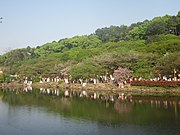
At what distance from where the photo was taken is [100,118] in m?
20.7

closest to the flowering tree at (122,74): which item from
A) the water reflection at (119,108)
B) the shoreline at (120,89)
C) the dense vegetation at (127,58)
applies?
the dense vegetation at (127,58)

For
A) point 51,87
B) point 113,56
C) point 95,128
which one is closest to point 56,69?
point 51,87

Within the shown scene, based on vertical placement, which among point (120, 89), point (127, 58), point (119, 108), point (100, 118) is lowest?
point (100, 118)

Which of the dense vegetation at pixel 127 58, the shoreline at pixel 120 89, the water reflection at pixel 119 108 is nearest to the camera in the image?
the water reflection at pixel 119 108

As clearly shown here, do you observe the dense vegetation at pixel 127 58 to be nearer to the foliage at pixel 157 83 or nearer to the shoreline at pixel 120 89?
the shoreline at pixel 120 89

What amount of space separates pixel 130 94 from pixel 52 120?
44.9 feet

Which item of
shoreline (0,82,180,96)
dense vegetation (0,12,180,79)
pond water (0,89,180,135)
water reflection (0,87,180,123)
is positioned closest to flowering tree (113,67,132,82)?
dense vegetation (0,12,180,79)

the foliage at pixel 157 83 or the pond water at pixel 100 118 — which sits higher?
the foliage at pixel 157 83

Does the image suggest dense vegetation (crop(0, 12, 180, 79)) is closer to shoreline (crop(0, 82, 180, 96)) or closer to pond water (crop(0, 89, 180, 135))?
shoreline (crop(0, 82, 180, 96))

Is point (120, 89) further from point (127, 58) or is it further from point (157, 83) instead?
point (127, 58)

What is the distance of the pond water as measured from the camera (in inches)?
674

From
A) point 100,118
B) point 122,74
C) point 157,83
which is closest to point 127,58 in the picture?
point 122,74

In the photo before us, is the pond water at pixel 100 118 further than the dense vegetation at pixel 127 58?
No

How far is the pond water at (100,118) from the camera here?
17.1 m
